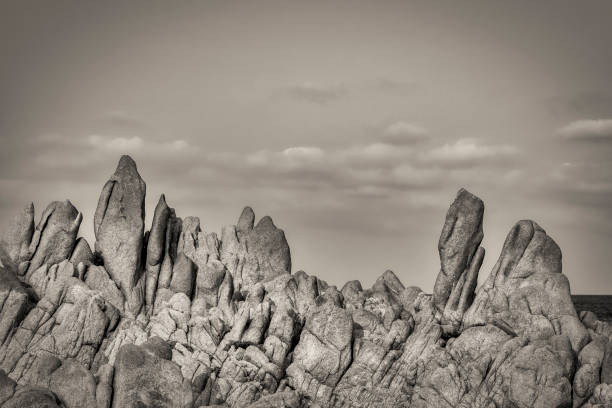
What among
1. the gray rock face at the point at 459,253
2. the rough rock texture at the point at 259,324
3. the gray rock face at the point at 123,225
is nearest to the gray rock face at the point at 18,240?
the rough rock texture at the point at 259,324

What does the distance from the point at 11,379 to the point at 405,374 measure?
29.7 meters

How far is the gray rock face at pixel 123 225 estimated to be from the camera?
298ft

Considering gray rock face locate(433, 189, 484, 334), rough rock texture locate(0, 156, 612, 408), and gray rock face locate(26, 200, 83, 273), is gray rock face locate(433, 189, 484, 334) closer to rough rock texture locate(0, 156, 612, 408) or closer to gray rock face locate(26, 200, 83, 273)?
rough rock texture locate(0, 156, 612, 408)

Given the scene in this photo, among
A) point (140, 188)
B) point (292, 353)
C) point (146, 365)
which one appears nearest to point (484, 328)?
point (292, 353)

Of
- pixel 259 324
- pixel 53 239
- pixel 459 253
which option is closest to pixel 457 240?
pixel 459 253

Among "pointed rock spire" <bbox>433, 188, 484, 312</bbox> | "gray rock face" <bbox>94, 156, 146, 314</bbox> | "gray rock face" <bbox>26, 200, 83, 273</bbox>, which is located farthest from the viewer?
"gray rock face" <bbox>94, 156, 146, 314</bbox>

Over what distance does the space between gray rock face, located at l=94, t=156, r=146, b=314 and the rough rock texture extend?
0.12 metres

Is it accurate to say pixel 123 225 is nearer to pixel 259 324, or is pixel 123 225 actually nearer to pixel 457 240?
pixel 259 324

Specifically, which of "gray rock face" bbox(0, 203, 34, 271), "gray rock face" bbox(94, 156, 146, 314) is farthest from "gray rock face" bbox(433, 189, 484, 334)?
"gray rock face" bbox(0, 203, 34, 271)

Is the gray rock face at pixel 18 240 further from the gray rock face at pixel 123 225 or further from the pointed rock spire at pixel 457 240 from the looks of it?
the pointed rock spire at pixel 457 240

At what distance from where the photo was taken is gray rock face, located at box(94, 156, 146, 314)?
298ft

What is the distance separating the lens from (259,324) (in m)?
82.1

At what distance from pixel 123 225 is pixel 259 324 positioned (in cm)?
1851

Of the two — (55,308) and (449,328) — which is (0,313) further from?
(449,328)
